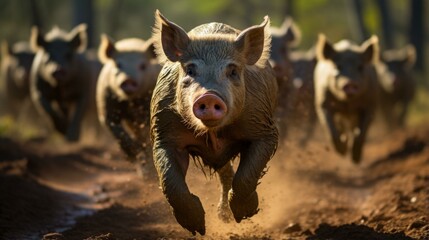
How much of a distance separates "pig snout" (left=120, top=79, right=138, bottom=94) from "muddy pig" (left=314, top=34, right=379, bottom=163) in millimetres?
3341

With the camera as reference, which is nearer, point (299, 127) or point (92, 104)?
point (299, 127)

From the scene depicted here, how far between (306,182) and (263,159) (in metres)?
4.77

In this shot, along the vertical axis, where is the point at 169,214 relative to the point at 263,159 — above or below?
above

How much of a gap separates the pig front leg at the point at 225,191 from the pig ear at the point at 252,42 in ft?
4.35

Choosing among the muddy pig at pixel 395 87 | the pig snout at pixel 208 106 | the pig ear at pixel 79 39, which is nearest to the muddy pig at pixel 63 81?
the pig ear at pixel 79 39

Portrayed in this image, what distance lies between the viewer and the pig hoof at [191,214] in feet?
21.0

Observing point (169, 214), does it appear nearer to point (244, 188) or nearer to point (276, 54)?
point (244, 188)

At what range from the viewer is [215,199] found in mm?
9109

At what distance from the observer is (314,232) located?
7566 millimetres

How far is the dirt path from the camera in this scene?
755 centimetres

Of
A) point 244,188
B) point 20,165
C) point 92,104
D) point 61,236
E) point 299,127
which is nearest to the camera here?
point 244,188

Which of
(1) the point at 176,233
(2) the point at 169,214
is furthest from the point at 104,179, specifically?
(1) the point at 176,233

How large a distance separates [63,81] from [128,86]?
176 inches

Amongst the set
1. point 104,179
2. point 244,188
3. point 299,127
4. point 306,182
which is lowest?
point 244,188
